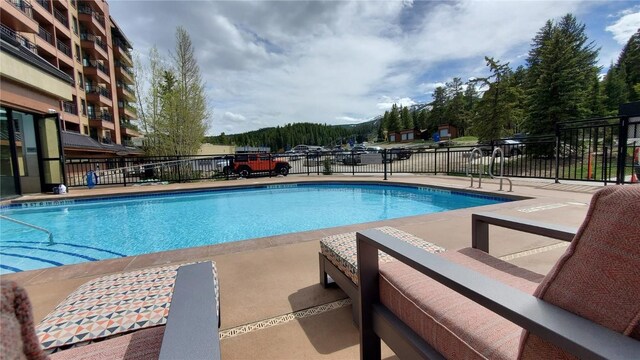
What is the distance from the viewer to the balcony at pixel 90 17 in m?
23.7

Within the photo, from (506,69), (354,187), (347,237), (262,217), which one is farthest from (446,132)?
(347,237)

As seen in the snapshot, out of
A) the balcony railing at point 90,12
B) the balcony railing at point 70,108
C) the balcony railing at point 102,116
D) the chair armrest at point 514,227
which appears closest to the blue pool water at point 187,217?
the chair armrest at point 514,227

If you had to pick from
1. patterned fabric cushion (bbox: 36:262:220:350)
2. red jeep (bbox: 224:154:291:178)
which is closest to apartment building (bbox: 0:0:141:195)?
red jeep (bbox: 224:154:291:178)

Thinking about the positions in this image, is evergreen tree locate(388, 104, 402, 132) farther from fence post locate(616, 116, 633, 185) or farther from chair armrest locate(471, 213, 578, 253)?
chair armrest locate(471, 213, 578, 253)

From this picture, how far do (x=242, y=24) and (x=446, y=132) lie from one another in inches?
1587

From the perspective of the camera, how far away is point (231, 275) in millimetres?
2500

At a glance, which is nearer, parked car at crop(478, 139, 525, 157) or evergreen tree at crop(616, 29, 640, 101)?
parked car at crop(478, 139, 525, 157)

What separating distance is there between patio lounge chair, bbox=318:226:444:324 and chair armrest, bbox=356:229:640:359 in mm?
609

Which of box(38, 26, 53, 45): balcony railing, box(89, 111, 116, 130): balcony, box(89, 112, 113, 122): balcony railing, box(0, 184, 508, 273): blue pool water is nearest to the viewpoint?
box(0, 184, 508, 273): blue pool water

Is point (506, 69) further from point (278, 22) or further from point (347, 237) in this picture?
point (347, 237)

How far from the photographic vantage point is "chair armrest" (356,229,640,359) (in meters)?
0.56

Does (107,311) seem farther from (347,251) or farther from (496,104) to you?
(496,104)

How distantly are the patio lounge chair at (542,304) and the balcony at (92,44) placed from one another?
32.2m

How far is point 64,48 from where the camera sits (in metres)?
21.5
